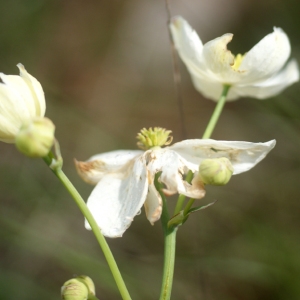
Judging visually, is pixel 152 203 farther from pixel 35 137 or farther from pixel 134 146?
pixel 134 146

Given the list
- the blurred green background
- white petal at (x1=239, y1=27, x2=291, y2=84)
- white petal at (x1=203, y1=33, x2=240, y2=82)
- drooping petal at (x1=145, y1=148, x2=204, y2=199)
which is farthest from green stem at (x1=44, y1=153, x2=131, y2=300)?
the blurred green background

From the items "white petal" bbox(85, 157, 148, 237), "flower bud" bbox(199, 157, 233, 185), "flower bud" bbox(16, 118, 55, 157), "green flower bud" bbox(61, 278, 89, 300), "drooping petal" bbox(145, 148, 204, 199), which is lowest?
"green flower bud" bbox(61, 278, 89, 300)

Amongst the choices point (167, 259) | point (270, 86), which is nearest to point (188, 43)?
point (270, 86)

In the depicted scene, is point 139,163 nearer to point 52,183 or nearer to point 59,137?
point 52,183

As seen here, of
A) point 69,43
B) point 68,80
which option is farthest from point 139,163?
point 69,43

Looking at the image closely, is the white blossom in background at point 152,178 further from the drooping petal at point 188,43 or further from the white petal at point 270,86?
the white petal at point 270,86

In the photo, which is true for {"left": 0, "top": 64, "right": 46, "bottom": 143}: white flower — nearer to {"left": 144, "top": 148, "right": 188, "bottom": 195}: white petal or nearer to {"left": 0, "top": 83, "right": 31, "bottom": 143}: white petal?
{"left": 0, "top": 83, "right": 31, "bottom": 143}: white petal

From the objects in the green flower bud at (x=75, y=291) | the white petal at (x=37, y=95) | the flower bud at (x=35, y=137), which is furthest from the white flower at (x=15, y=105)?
the green flower bud at (x=75, y=291)
